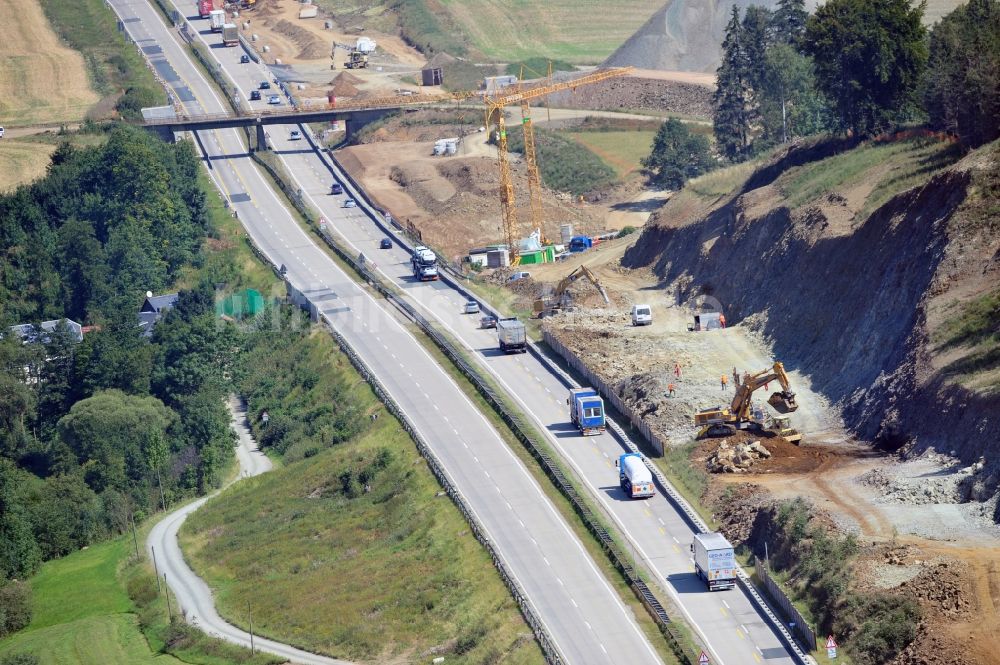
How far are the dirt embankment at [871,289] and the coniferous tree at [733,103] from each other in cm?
4813

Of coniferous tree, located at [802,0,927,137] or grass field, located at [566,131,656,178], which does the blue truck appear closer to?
coniferous tree, located at [802,0,927,137]

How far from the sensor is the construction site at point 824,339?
217 ft

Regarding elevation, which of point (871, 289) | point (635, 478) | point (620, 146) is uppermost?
point (871, 289)

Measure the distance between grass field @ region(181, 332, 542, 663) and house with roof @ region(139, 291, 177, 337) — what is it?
32104 millimetres

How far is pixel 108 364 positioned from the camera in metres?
125

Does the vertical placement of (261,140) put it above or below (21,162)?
above

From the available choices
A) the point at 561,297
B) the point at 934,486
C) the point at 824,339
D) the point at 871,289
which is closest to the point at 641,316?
the point at 561,297

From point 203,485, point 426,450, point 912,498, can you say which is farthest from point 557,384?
point 912,498

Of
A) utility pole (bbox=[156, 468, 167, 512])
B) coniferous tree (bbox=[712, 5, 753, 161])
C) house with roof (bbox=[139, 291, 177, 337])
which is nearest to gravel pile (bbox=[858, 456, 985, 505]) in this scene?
utility pole (bbox=[156, 468, 167, 512])

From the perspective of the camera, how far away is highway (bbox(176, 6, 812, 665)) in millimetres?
63250

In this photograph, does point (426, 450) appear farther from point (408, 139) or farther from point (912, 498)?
point (408, 139)

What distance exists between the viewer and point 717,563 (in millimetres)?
67250

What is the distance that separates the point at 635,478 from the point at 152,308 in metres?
75.6

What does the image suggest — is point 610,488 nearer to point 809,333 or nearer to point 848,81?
point 809,333
